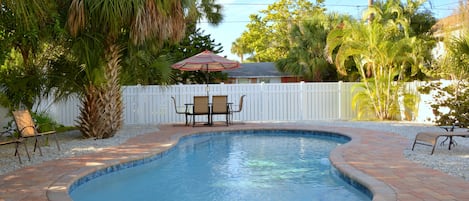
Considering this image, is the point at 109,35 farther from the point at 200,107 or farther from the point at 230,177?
the point at 230,177

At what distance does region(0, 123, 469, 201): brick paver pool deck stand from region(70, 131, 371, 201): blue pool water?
0.24 meters

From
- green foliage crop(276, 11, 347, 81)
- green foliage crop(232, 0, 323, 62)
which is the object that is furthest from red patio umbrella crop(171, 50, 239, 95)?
green foliage crop(232, 0, 323, 62)

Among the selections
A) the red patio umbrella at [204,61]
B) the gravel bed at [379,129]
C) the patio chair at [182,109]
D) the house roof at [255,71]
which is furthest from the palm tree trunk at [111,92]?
the house roof at [255,71]

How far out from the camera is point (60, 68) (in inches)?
415

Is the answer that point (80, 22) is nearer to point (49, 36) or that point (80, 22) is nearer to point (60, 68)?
point (49, 36)

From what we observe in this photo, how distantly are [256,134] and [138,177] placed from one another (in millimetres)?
6266

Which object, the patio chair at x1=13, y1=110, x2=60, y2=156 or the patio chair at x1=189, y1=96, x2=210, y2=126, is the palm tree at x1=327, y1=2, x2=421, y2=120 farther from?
the patio chair at x1=13, y1=110, x2=60, y2=156

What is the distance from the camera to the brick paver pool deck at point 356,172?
4922 mm

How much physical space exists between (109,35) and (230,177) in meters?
5.07

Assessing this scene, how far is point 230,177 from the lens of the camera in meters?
6.99

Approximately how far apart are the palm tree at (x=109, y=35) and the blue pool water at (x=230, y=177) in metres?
2.16

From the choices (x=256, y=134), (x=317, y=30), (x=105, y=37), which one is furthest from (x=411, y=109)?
(x=105, y=37)

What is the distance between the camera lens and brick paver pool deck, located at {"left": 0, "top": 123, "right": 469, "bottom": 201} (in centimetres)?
492

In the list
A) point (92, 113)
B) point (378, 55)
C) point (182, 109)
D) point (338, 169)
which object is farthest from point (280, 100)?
point (338, 169)
